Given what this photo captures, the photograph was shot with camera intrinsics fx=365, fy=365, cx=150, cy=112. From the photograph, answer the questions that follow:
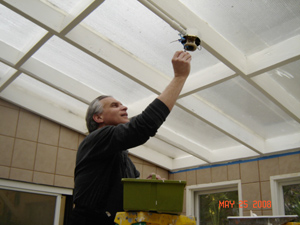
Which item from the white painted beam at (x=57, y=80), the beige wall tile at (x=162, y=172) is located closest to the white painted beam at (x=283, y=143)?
the beige wall tile at (x=162, y=172)

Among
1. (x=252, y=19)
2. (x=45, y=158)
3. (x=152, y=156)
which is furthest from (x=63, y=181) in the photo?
(x=252, y=19)

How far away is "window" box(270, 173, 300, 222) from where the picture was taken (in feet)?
14.1

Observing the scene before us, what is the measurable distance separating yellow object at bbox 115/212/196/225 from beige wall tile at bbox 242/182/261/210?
344cm

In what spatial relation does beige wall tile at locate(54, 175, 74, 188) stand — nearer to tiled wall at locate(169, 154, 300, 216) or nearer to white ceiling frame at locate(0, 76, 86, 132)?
white ceiling frame at locate(0, 76, 86, 132)

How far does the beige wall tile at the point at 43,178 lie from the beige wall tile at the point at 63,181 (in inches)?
2.2

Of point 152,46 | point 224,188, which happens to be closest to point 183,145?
point 224,188

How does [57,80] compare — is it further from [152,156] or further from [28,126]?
[152,156]

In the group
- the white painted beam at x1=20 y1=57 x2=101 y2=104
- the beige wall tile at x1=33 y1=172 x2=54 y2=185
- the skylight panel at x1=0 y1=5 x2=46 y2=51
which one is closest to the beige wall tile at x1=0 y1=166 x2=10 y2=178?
the beige wall tile at x1=33 y1=172 x2=54 y2=185

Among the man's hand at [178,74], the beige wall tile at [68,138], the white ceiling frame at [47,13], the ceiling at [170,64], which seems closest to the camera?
the man's hand at [178,74]

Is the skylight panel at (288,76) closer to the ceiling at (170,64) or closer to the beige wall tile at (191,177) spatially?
the ceiling at (170,64)

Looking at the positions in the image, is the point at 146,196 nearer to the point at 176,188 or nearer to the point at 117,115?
the point at 176,188

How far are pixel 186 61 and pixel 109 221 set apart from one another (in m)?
0.70

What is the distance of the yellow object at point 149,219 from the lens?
4.18 feet

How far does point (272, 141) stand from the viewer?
14.7 feet
